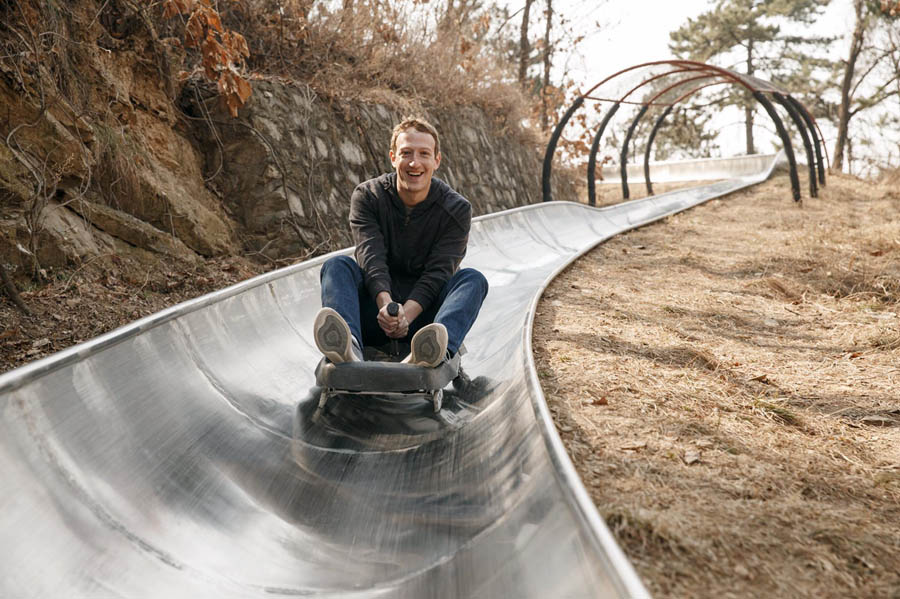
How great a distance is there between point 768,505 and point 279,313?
2607mm

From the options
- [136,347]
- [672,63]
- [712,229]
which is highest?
[672,63]

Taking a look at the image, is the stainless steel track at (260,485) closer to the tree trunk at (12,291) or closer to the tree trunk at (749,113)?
the tree trunk at (12,291)

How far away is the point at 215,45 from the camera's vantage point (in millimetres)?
5598

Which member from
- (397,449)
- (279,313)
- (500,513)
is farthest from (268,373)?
(500,513)

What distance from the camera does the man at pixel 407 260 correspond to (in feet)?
9.77

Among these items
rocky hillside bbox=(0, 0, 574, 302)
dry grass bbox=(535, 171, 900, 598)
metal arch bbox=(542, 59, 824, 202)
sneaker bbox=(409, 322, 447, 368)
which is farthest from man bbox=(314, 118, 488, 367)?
metal arch bbox=(542, 59, 824, 202)

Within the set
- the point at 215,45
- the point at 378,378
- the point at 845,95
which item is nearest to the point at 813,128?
the point at 845,95

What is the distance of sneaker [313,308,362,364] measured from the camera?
2643 mm

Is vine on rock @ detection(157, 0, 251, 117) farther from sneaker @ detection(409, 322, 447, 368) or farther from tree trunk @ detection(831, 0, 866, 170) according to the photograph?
tree trunk @ detection(831, 0, 866, 170)

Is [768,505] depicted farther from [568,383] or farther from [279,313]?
[279,313]

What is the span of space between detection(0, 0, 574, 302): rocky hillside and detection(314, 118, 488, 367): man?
6.85 ft

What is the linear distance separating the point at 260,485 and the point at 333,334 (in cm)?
63

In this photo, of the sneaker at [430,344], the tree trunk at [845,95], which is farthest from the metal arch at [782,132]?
the tree trunk at [845,95]

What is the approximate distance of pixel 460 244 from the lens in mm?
3352
